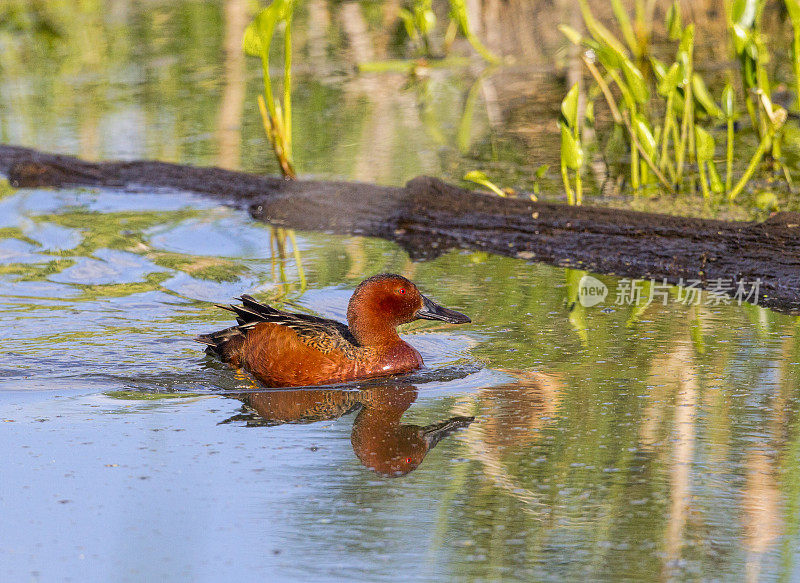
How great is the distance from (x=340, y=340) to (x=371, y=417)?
0.59 metres

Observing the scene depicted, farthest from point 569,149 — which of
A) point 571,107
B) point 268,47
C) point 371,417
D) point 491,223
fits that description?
point 371,417

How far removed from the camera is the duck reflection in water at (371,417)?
15.2ft

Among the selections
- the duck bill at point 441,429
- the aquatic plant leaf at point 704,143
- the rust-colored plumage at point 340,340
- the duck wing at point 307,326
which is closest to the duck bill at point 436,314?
the rust-colored plumage at point 340,340

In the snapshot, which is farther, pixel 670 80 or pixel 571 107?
pixel 670 80

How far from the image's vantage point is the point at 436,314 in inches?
227

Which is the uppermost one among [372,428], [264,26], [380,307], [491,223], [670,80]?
[264,26]

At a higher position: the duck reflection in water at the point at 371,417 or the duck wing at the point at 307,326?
the duck wing at the point at 307,326

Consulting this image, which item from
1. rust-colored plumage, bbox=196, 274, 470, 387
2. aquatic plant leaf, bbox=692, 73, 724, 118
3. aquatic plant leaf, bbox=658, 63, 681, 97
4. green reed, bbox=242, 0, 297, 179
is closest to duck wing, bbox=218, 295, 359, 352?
rust-colored plumage, bbox=196, 274, 470, 387

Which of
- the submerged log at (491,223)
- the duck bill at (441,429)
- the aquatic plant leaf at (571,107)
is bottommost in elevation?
the duck bill at (441,429)

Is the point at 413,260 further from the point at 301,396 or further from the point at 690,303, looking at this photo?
the point at 301,396

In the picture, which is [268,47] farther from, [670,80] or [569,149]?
[670,80]

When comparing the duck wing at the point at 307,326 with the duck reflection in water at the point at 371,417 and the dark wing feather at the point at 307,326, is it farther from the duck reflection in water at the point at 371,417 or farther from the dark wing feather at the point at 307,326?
the duck reflection in water at the point at 371,417

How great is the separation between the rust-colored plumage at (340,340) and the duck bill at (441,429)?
67cm

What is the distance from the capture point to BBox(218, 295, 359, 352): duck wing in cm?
554
